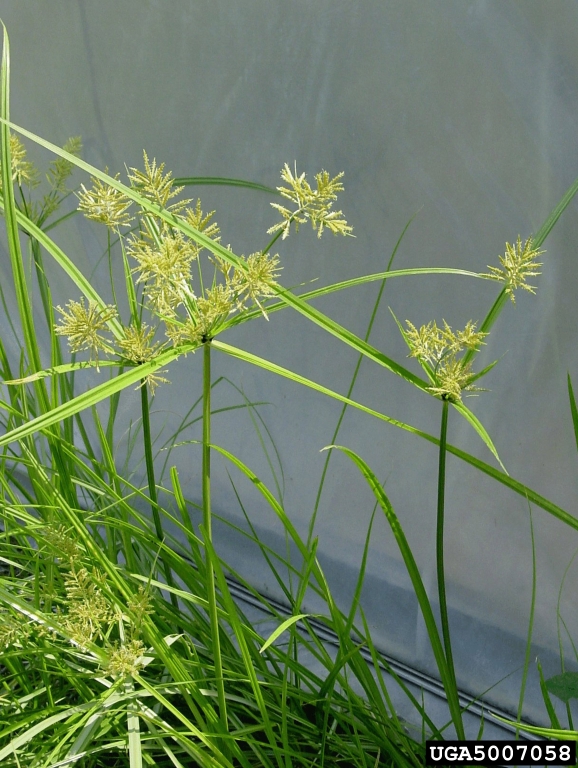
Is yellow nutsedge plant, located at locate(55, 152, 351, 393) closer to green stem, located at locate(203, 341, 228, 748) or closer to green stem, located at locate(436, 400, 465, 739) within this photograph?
green stem, located at locate(203, 341, 228, 748)

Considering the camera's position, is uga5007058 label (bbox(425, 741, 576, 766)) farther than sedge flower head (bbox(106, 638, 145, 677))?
Yes

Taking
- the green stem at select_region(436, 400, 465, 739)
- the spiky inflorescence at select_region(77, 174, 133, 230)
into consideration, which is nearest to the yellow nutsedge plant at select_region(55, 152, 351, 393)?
the spiky inflorescence at select_region(77, 174, 133, 230)

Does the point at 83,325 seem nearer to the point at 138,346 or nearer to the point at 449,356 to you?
the point at 138,346

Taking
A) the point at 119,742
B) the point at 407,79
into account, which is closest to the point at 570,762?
the point at 119,742

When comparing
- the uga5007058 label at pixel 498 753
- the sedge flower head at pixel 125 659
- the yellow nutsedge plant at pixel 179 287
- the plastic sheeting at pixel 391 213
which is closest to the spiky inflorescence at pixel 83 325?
the yellow nutsedge plant at pixel 179 287

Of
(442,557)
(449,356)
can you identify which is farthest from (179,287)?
(442,557)

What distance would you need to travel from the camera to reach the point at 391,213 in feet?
2.89

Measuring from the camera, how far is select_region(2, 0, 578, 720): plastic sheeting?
A: 0.76 metres

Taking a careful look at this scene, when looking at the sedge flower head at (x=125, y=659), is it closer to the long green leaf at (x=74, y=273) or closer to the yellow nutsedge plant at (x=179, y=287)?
the yellow nutsedge plant at (x=179, y=287)

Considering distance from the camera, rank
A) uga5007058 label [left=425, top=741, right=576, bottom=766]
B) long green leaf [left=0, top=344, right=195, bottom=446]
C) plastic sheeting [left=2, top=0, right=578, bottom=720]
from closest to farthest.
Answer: long green leaf [left=0, top=344, right=195, bottom=446] → uga5007058 label [left=425, top=741, right=576, bottom=766] → plastic sheeting [left=2, top=0, right=578, bottom=720]

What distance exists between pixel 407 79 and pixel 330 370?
390 millimetres

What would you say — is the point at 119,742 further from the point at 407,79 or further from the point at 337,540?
the point at 407,79

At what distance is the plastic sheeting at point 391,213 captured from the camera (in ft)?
2.50

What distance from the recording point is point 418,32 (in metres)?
0.78
